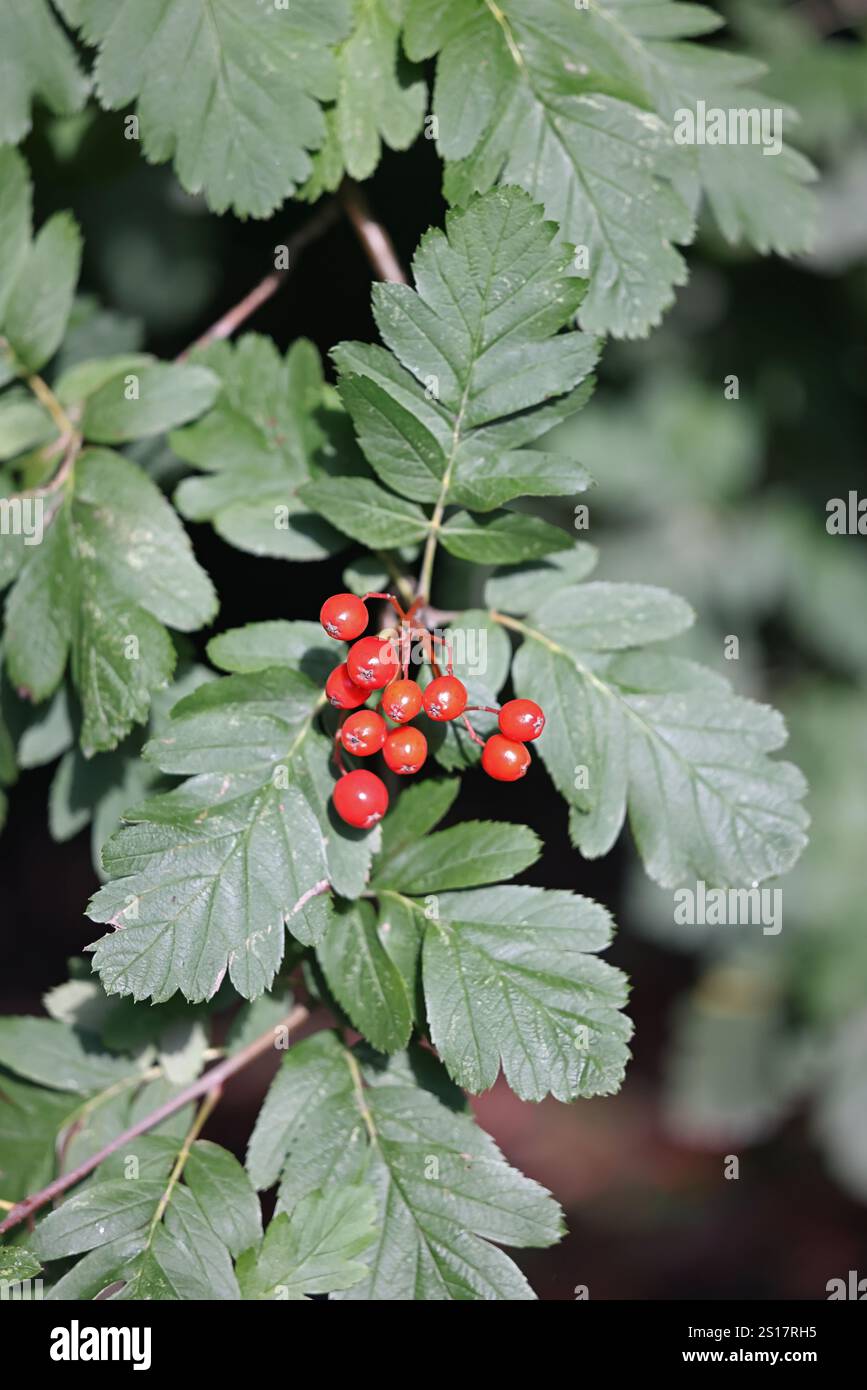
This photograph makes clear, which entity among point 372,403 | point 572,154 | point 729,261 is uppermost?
point 729,261

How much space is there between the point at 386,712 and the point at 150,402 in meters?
0.68

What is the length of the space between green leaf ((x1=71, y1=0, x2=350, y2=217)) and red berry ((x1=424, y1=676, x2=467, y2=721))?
2.29 ft

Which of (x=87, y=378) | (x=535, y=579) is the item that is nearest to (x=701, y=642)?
(x=535, y=579)

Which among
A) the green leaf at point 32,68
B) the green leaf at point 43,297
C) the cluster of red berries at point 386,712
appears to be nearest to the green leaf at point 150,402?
the green leaf at point 43,297

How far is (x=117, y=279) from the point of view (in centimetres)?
256

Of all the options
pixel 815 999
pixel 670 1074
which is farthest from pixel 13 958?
pixel 815 999

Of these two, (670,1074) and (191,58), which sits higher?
(191,58)

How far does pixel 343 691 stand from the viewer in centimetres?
143

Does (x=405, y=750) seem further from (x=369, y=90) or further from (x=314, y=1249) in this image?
(x=369, y=90)

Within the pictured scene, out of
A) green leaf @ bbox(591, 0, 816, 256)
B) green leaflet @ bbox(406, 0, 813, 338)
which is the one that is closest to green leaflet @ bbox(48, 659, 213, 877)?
green leaflet @ bbox(406, 0, 813, 338)

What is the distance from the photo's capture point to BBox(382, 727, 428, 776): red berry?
4.58ft
